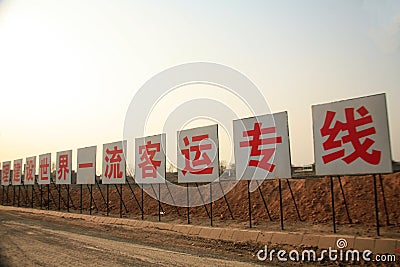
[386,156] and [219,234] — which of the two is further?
[219,234]

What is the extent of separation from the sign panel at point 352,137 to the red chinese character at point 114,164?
10.4 metres

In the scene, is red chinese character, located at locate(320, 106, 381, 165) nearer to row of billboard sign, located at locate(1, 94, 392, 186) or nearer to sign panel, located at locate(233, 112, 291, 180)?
row of billboard sign, located at locate(1, 94, 392, 186)

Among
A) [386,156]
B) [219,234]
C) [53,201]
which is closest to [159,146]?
[219,234]

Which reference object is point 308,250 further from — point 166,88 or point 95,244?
point 166,88

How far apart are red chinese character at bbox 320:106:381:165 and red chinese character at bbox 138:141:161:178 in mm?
7758

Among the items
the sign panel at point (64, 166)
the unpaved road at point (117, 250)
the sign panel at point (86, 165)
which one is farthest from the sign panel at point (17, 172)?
the unpaved road at point (117, 250)

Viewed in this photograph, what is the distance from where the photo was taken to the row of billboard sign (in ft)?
30.8

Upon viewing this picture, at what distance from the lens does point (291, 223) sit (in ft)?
43.3

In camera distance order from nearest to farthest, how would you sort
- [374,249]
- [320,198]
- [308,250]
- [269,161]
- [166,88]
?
[374,249] < [308,250] < [269,161] < [320,198] < [166,88]

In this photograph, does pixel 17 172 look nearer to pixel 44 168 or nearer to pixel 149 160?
pixel 44 168

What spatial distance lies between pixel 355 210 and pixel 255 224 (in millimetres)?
3658

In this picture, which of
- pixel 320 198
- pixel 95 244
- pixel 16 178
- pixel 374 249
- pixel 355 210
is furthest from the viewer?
pixel 16 178

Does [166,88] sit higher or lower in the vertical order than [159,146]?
higher

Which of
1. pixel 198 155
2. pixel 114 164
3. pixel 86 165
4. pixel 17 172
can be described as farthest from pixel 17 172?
pixel 198 155
